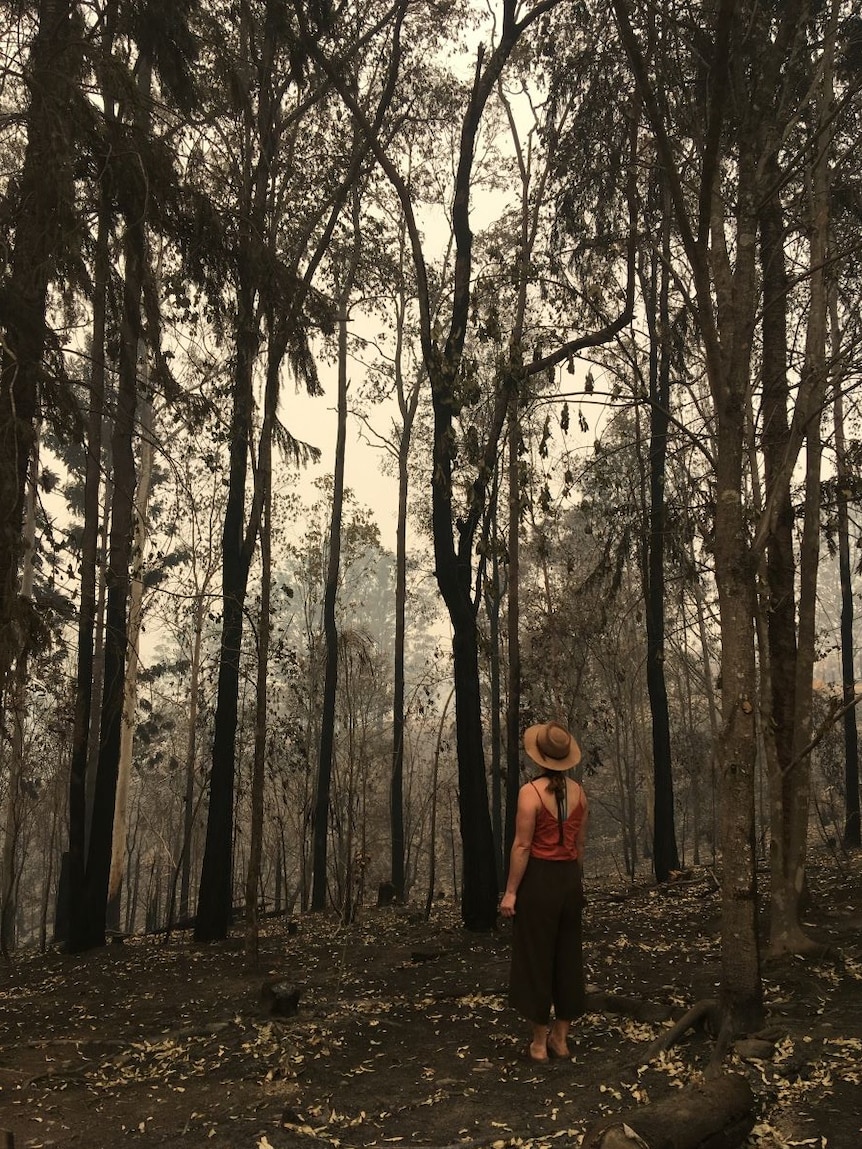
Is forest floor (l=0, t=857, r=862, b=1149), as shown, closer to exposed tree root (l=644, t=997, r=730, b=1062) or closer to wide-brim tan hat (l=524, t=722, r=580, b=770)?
exposed tree root (l=644, t=997, r=730, b=1062)

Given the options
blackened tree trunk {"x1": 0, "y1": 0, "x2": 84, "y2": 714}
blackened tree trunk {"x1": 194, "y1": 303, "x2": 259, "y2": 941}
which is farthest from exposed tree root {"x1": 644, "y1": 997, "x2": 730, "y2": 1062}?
blackened tree trunk {"x1": 194, "y1": 303, "x2": 259, "y2": 941}

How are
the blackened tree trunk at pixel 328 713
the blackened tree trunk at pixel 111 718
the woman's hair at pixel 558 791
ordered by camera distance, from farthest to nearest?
1. the blackened tree trunk at pixel 328 713
2. the blackened tree trunk at pixel 111 718
3. the woman's hair at pixel 558 791

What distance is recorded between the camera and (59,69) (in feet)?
18.8

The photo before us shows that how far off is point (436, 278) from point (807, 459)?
13.1 m

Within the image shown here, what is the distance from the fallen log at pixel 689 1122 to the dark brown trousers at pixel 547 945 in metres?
1.12

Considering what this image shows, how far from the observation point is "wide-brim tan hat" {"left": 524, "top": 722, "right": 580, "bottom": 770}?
4695 mm

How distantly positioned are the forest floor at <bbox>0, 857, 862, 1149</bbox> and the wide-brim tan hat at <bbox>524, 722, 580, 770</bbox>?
1.51 m

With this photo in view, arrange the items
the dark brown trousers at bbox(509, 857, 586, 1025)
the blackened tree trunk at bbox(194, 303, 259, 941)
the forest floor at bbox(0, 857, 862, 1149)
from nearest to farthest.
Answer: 1. the forest floor at bbox(0, 857, 862, 1149)
2. the dark brown trousers at bbox(509, 857, 586, 1025)
3. the blackened tree trunk at bbox(194, 303, 259, 941)

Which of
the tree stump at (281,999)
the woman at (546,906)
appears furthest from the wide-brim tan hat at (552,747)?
the tree stump at (281,999)

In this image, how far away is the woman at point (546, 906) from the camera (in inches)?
179

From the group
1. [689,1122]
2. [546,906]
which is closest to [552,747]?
[546,906]

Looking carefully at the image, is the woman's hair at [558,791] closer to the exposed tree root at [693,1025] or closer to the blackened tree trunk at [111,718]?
the exposed tree root at [693,1025]

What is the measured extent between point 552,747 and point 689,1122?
188 centimetres

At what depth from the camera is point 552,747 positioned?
4711 millimetres
